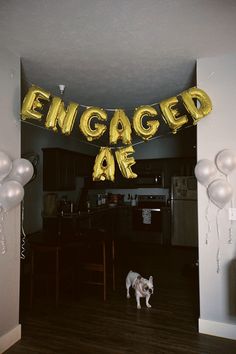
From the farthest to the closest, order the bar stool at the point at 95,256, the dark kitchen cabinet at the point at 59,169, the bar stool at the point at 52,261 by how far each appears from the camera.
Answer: the dark kitchen cabinet at the point at 59,169 < the bar stool at the point at 95,256 < the bar stool at the point at 52,261

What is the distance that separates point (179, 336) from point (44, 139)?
170 inches

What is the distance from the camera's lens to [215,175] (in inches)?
109

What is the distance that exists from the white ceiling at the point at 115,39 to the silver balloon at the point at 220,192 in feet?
4.16

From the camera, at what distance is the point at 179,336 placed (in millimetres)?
2729

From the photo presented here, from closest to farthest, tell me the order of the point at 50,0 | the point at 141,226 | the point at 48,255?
the point at 50,0, the point at 48,255, the point at 141,226

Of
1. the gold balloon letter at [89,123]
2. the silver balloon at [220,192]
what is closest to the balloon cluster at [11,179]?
the gold balloon letter at [89,123]

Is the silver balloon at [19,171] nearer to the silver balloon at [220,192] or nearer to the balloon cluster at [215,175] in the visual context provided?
the balloon cluster at [215,175]

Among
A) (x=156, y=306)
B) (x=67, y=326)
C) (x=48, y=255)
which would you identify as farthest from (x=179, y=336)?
(x=48, y=255)

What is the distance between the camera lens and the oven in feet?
23.4

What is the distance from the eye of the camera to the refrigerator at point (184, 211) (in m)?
6.66

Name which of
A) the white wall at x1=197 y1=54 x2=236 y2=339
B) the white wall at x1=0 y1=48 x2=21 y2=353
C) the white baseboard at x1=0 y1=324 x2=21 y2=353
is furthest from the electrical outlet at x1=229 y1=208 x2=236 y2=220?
the white baseboard at x1=0 y1=324 x2=21 y2=353

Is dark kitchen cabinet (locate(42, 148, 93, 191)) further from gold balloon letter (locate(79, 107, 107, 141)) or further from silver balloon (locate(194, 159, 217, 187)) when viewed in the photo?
silver balloon (locate(194, 159, 217, 187))

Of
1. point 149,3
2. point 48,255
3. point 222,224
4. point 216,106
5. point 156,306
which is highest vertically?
point 149,3

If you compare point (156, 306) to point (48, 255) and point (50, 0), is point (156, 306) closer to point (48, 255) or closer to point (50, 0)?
point (48, 255)
